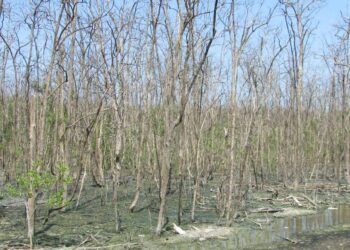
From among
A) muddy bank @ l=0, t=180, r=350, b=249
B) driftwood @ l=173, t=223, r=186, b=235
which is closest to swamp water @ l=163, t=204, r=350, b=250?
muddy bank @ l=0, t=180, r=350, b=249

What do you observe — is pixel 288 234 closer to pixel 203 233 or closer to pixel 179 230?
pixel 203 233

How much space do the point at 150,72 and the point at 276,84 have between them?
11662 millimetres

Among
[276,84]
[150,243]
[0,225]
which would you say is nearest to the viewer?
[150,243]

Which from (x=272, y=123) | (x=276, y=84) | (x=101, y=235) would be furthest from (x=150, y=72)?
(x=276, y=84)

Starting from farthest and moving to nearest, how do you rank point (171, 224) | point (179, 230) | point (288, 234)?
point (171, 224)
point (288, 234)
point (179, 230)

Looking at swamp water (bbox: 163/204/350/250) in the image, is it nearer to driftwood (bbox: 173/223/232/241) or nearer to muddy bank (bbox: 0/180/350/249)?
muddy bank (bbox: 0/180/350/249)

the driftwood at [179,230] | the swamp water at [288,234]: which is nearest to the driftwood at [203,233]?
the driftwood at [179,230]

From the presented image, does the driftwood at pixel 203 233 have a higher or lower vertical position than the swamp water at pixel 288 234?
higher

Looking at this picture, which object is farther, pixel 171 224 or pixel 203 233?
pixel 171 224

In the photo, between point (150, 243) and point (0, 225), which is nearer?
point (150, 243)

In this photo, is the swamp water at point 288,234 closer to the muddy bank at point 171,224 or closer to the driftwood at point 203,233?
the muddy bank at point 171,224

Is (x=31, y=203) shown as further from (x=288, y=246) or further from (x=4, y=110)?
(x=4, y=110)

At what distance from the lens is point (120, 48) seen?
965cm

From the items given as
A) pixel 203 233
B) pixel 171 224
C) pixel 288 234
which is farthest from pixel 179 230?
pixel 288 234
